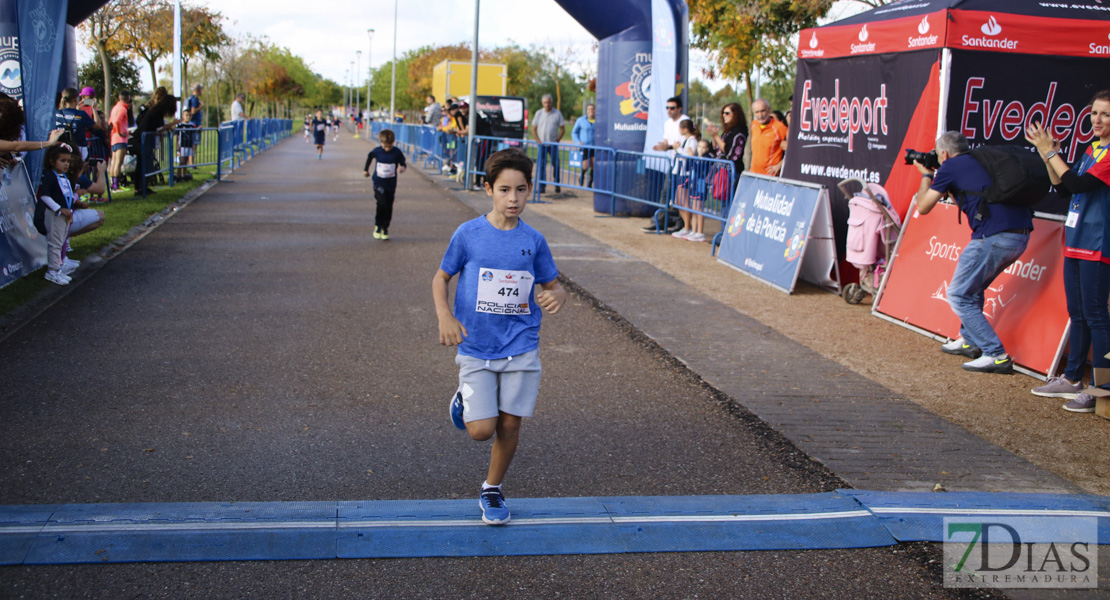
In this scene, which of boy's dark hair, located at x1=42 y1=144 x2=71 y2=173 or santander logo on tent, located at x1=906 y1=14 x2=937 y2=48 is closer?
santander logo on tent, located at x1=906 y1=14 x2=937 y2=48

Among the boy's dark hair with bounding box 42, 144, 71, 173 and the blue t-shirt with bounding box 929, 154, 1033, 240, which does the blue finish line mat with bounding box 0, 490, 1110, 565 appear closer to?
the blue t-shirt with bounding box 929, 154, 1033, 240

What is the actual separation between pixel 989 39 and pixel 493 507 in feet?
22.0

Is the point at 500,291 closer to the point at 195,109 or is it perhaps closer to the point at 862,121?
the point at 862,121

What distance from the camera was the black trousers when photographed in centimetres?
1247

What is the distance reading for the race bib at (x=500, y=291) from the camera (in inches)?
148

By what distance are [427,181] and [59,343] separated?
17747mm

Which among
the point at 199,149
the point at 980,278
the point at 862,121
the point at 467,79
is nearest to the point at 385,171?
the point at 862,121

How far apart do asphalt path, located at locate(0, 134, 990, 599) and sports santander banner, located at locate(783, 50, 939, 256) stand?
317 centimetres

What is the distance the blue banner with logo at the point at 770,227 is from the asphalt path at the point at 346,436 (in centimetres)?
247

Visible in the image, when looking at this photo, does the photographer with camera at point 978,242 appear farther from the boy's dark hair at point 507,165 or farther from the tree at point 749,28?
the tree at point 749,28

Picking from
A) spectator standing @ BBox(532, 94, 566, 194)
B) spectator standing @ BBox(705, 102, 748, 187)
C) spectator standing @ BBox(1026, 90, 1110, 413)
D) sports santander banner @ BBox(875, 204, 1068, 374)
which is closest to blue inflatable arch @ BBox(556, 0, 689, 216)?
spectator standing @ BBox(532, 94, 566, 194)

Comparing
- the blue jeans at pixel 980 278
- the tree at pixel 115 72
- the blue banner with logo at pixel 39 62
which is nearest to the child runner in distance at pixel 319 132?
the tree at pixel 115 72

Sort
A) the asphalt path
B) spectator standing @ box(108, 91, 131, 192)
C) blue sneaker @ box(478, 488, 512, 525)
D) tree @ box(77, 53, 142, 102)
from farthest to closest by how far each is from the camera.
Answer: tree @ box(77, 53, 142, 102)
spectator standing @ box(108, 91, 131, 192)
blue sneaker @ box(478, 488, 512, 525)
the asphalt path

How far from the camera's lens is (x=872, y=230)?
860 cm
